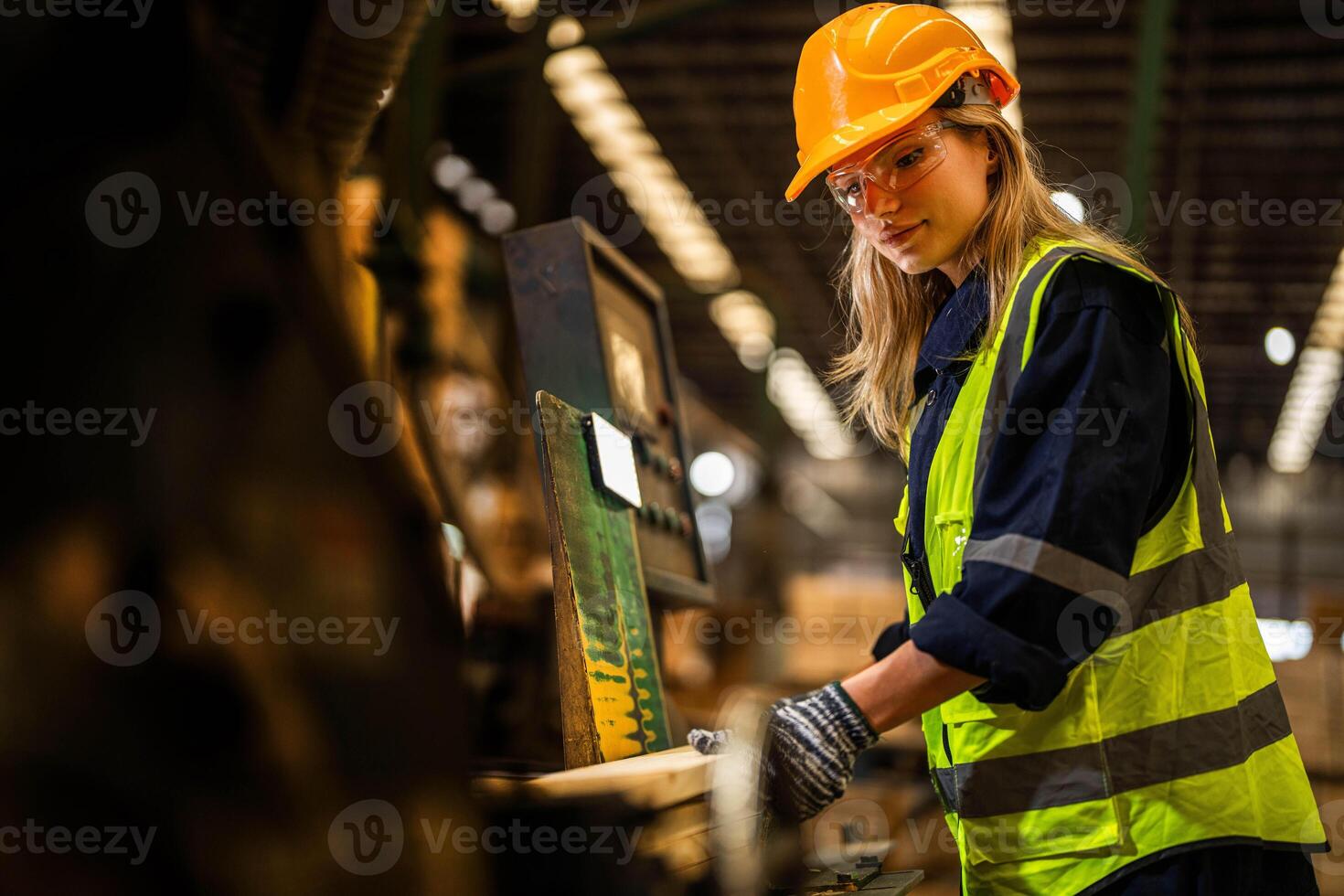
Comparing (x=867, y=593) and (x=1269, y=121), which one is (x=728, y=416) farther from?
(x=1269, y=121)

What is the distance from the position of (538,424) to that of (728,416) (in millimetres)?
17832

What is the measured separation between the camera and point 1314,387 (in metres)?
15.0

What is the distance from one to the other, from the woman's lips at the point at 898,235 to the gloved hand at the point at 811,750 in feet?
2.42

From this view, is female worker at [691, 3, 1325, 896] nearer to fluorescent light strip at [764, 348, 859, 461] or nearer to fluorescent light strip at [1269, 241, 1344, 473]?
fluorescent light strip at [1269, 241, 1344, 473]

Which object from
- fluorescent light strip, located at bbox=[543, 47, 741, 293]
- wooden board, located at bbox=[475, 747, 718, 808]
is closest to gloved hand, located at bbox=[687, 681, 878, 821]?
wooden board, located at bbox=[475, 747, 718, 808]

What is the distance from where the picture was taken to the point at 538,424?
1981mm
